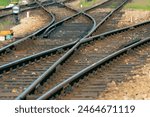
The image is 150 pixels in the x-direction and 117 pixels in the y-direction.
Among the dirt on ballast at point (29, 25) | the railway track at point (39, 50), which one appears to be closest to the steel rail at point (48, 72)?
the railway track at point (39, 50)

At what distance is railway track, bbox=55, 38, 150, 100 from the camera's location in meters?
9.91

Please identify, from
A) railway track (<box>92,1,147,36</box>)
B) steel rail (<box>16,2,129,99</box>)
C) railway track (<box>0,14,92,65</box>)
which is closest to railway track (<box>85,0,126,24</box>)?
railway track (<box>92,1,147,36</box>)

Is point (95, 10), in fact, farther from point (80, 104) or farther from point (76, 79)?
point (80, 104)

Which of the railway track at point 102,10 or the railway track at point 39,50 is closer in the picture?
the railway track at point 39,50

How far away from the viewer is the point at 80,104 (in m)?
7.65

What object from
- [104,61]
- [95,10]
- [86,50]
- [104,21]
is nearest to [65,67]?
[104,61]

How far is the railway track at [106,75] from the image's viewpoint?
9914 mm

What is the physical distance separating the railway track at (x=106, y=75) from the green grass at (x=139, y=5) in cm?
1169

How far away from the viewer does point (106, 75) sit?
11328 millimetres

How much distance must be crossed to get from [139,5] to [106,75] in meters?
16.0

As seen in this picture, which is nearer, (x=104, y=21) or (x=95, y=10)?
(x=104, y=21)

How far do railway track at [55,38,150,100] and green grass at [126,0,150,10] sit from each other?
38.3 feet

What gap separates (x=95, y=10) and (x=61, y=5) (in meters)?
3.74

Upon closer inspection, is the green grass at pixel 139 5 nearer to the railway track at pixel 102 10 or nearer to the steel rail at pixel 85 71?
the railway track at pixel 102 10
